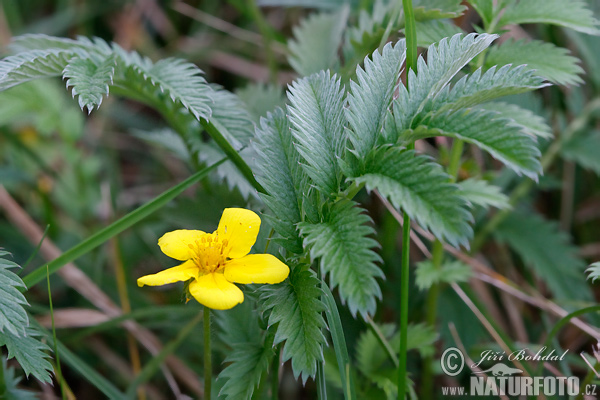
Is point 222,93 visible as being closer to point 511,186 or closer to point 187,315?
point 187,315

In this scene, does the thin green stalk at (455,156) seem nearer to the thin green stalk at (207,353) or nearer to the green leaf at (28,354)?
the thin green stalk at (207,353)

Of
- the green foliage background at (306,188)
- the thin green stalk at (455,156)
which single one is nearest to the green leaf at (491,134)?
the green foliage background at (306,188)

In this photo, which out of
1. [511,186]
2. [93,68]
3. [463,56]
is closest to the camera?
[463,56]

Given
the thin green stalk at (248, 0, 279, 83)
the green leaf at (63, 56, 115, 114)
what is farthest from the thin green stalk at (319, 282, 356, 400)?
the thin green stalk at (248, 0, 279, 83)

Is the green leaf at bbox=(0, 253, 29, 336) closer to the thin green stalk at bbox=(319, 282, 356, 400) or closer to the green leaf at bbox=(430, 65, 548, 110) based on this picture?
the thin green stalk at bbox=(319, 282, 356, 400)

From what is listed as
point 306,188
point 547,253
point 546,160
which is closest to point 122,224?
point 306,188

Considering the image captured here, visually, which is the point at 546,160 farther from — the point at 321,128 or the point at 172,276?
the point at 172,276

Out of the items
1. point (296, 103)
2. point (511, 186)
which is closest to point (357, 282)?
point (296, 103)
